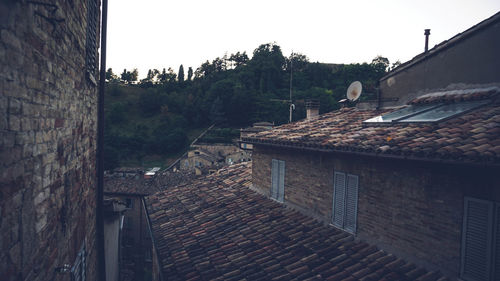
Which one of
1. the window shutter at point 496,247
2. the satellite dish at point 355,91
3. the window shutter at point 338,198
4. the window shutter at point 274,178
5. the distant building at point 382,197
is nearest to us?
the window shutter at point 496,247

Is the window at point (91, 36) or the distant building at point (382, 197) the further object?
the window at point (91, 36)

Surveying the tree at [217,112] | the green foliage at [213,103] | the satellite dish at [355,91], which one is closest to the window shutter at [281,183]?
the satellite dish at [355,91]

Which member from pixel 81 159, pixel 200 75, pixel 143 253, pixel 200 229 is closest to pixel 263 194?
pixel 200 229

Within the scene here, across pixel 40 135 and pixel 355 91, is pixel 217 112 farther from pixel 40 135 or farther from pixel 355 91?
pixel 40 135

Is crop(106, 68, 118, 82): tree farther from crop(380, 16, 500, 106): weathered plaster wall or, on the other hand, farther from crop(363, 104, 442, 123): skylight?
crop(363, 104, 442, 123): skylight

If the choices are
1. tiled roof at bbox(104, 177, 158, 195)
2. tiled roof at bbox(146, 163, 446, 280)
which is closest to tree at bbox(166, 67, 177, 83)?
tiled roof at bbox(104, 177, 158, 195)

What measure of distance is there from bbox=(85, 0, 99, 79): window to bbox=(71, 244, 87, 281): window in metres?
2.97

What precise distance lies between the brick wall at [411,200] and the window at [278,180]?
4.73ft

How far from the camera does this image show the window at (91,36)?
5.49 m

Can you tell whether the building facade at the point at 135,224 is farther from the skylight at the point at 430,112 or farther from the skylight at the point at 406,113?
the skylight at the point at 430,112

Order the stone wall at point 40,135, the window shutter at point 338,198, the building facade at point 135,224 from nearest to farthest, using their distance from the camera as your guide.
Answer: the stone wall at point 40,135, the window shutter at point 338,198, the building facade at point 135,224

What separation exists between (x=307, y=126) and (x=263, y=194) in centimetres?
238

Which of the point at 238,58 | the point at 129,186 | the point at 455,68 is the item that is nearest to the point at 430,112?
the point at 455,68

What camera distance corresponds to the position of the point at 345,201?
6398 mm
